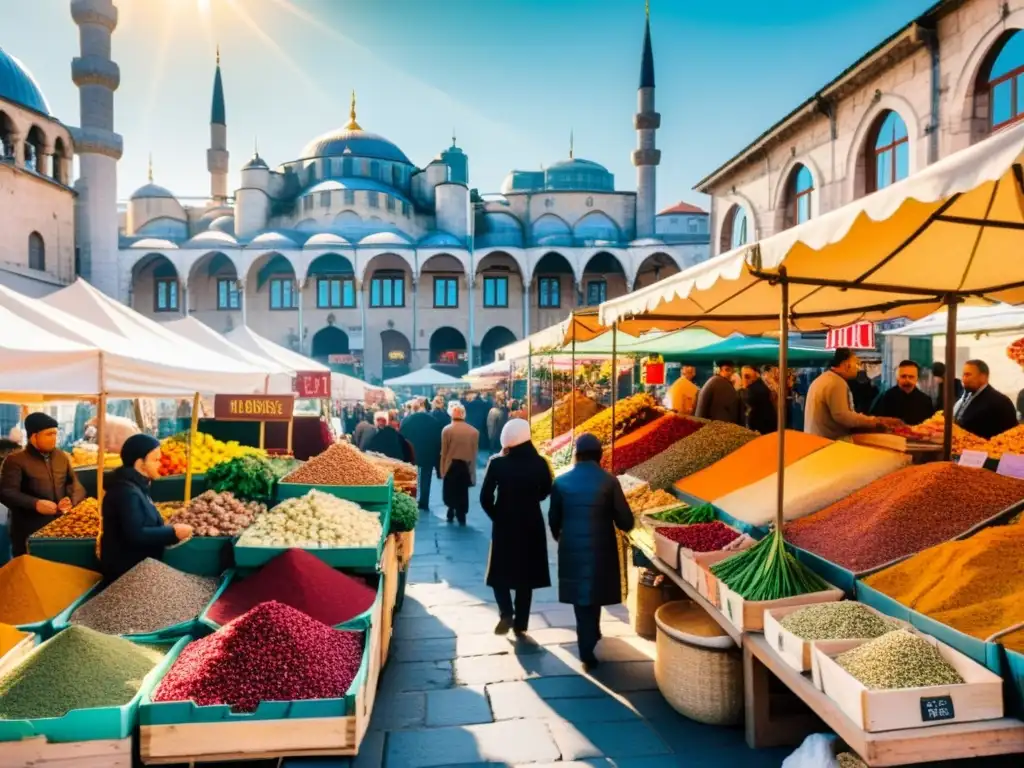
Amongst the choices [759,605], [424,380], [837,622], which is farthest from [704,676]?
[424,380]

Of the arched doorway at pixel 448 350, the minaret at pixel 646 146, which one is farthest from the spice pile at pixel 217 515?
the minaret at pixel 646 146

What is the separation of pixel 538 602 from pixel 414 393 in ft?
80.3

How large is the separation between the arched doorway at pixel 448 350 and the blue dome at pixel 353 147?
11610 millimetres

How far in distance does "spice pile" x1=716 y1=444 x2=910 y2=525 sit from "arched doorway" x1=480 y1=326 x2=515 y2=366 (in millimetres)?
30176

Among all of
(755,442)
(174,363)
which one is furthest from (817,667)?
(174,363)

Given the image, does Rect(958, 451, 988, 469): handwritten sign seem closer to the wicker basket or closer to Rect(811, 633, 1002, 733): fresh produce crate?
the wicker basket

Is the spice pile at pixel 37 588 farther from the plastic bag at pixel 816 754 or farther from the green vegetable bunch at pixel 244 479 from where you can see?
the plastic bag at pixel 816 754

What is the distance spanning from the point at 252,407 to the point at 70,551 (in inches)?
86.5

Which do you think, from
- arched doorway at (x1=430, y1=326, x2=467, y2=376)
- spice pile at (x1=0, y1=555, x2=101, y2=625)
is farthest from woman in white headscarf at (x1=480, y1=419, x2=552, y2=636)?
arched doorway at (x1=430, y1=326, x2=467, y2=376)

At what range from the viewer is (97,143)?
2300 cm

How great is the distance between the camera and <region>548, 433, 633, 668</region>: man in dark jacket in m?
3.94

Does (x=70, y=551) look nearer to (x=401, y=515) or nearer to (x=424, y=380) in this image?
(x=401, y=515)

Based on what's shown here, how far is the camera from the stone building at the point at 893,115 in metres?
9.06

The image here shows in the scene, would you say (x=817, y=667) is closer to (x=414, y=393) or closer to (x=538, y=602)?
(x=538, y=602)
